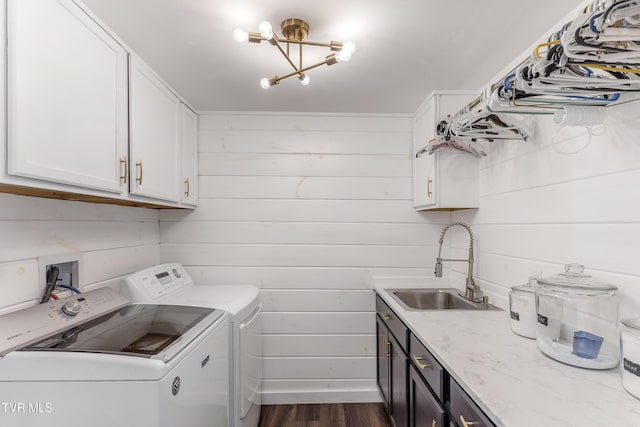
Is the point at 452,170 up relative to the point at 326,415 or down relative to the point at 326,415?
up

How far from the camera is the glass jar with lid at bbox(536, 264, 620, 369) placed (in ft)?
3.28

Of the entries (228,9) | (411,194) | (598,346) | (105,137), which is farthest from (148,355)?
(411,194)

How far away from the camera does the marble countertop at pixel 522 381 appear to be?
759 millimetres

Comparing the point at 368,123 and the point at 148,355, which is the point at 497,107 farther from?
the point at 148,355

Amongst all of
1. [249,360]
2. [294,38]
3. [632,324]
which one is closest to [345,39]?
[294,38]

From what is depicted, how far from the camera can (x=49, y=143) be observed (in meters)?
1.00

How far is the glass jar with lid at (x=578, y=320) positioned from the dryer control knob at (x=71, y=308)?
1.89 meters

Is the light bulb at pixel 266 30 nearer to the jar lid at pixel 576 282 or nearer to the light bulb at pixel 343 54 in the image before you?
the light bulb at pixel 343 54

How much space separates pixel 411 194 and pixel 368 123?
659 mm

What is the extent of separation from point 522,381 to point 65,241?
1946 mm

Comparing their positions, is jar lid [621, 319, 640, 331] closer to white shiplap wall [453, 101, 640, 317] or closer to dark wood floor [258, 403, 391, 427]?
white shiplap wall [453, 101, 640, 317]

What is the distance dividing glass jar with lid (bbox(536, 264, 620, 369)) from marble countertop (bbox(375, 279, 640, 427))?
0.13 ft

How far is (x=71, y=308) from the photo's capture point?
131 cm

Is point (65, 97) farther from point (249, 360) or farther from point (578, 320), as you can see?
point (578, 320)
